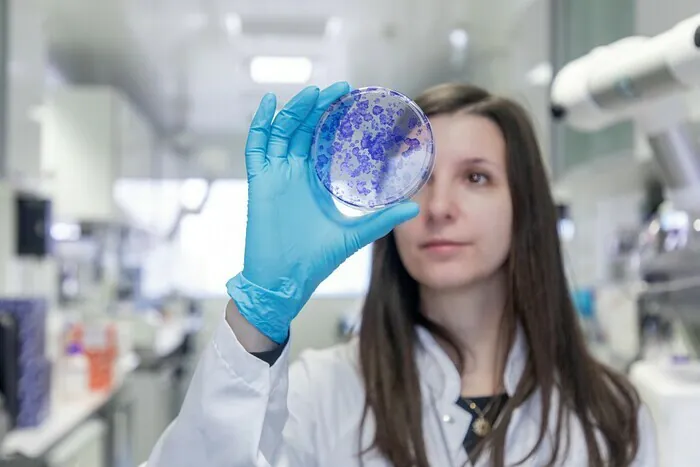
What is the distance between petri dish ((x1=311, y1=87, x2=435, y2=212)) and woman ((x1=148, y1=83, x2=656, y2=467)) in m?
0.03

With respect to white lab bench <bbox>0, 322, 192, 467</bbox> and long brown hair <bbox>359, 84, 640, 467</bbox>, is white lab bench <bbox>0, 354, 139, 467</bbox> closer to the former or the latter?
white lab bench <bbox>0, 322, 192, 467</bbox>

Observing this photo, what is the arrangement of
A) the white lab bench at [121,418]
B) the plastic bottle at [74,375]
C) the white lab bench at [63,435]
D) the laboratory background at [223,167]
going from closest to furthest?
the laboratory background at [223,167]
the white lab bench at [63,435]
the white lab bench at [121,418]
the plastic bottle at [74,375]

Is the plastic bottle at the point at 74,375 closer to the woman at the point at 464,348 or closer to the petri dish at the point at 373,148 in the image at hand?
the woman at the point at 464,348

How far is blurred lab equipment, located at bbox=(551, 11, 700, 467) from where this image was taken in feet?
2.88

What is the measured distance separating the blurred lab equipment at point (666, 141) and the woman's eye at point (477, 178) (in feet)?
0.64

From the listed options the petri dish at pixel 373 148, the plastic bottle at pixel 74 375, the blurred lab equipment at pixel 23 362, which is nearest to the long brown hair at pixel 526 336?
the petri dish at pixel 373 148

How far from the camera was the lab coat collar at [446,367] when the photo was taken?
3.44 feet

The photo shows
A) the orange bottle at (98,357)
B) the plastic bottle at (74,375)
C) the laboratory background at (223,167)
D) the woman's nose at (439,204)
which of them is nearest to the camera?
the woman's nose at (439,204)

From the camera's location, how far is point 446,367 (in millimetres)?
1062

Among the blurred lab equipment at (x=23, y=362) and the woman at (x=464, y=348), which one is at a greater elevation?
the woman at (x=464, y=348)

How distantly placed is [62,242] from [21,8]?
192 cm

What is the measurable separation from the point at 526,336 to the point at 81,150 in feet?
12.0

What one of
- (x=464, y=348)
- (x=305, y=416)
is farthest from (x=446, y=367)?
(x=305, y=416)

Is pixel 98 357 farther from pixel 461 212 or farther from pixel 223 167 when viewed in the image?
pixel 461 212
